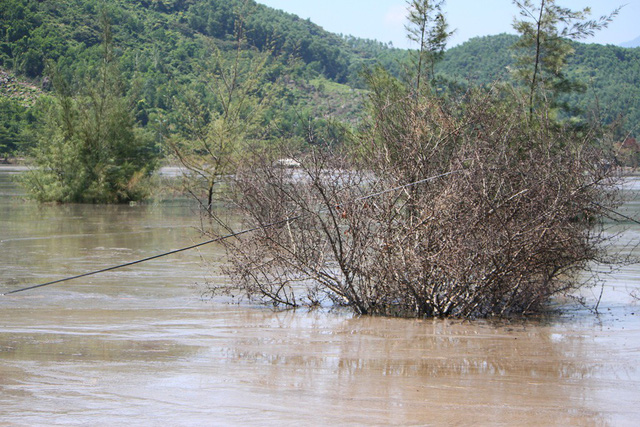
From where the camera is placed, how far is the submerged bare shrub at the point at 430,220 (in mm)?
8688

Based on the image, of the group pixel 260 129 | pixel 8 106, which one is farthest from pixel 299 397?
pixel 8 106

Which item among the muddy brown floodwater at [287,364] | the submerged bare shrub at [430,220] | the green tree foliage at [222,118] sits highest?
the green tree foliage at [222,118]

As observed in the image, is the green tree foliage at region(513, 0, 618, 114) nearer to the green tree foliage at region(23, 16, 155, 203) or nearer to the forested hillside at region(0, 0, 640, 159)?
the green tree foliage at region(23, 16, 155, 203)

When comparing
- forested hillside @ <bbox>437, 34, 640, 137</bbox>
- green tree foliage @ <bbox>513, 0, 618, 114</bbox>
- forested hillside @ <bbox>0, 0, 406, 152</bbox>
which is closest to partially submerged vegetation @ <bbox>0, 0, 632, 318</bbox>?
green tree foliage @ <bbox>513, 0, 618, 114</bbox>

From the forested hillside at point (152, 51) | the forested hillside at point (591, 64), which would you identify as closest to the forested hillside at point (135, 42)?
the forested hillside at point (152, 51)

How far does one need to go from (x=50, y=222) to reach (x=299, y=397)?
1769 cm

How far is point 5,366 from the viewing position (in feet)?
21.9

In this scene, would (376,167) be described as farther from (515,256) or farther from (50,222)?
(50,222)

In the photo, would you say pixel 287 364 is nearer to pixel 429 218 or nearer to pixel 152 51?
pixel 429 218

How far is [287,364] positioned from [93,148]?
25.3m

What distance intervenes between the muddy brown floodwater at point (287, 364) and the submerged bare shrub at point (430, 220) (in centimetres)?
41

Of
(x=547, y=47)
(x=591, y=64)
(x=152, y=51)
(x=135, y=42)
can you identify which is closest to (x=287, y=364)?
(x=547, y=47)

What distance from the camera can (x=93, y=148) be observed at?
30562 mm

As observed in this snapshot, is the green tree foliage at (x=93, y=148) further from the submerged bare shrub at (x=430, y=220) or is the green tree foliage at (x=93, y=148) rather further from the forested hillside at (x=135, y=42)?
the forested hillside at (x=135, y=42)
